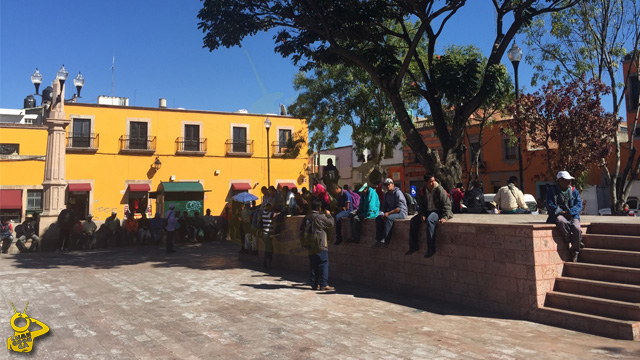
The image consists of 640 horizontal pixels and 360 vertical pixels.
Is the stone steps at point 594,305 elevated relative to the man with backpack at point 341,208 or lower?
lower

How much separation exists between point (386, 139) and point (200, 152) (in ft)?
49.9

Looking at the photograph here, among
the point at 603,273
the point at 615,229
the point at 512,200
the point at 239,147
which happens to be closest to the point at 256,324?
the point at 603,273

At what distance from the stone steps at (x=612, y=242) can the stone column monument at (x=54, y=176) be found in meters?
17.1

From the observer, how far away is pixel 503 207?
10500 millimetres

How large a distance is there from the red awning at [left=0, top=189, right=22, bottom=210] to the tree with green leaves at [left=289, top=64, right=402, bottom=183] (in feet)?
61.7

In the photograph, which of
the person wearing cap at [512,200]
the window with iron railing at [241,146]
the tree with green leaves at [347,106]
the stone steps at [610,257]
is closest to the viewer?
the stone steps at [610,257]

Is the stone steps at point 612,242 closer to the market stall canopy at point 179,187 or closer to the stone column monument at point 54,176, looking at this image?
the stone column monument at point 54,176

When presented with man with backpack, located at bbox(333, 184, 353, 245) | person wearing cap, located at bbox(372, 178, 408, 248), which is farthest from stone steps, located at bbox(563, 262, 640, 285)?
man with backpack, located at bbox(333, 184, 353, 245)

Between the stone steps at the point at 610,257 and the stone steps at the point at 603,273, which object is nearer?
the stone steps at the point at 603,273

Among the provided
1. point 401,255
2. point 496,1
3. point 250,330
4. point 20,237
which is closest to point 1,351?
point 250,330

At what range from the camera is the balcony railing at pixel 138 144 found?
29234mm

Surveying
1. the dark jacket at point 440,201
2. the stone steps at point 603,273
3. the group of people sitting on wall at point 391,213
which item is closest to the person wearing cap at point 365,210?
the group of people sitting on wall at point 391,213

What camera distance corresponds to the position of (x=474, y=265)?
7059mm

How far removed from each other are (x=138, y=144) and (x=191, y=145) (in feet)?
11.7
